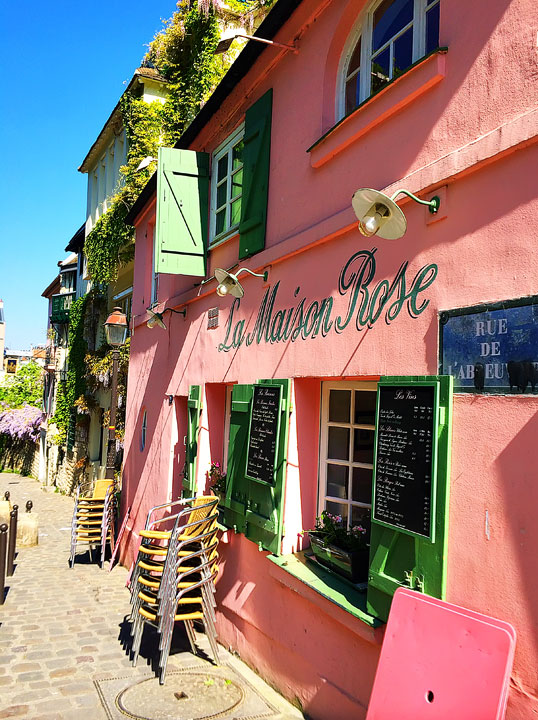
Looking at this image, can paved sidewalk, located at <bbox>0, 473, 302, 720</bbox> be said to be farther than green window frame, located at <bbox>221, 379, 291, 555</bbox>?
No

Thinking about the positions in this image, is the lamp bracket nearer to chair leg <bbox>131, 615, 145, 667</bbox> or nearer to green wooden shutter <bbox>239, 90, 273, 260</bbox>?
green wooden shutter <bbox>239, 90, 273, 260</bbox>

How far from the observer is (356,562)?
418 centimetres

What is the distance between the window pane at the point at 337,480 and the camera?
4.85 m

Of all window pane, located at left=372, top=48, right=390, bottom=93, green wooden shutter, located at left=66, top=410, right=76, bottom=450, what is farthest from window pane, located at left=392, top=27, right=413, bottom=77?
green wooden shutter, located at left=66, top=410, right=76, bottom=450

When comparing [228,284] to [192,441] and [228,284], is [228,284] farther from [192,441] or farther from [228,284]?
[192,441]

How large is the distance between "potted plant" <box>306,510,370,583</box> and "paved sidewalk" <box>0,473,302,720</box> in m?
1.21

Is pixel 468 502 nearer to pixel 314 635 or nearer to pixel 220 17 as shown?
pixel 314 635

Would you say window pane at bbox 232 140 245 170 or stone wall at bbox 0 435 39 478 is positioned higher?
window pane at bbox 232 140 245 170

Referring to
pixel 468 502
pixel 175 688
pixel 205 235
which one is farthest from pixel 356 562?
pixel 205 235

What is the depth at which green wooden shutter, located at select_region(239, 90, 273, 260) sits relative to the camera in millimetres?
5953

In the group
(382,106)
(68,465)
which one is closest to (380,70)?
(382,106)

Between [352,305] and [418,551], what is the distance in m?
1.76

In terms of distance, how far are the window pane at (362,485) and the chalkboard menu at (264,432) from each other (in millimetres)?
724

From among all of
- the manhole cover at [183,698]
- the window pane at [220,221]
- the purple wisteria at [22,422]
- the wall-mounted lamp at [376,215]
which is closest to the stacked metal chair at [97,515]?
the manhole cover at [183,698]
